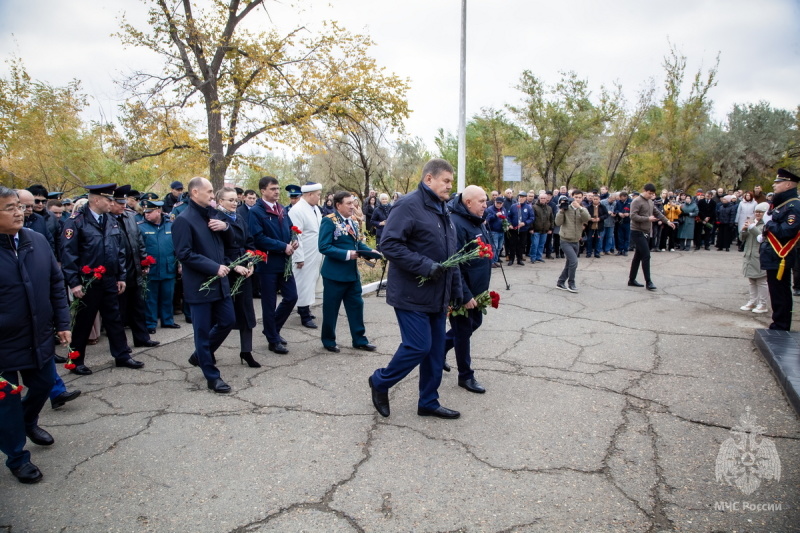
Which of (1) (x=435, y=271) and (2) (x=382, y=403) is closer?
(1) (x=435, y=271)

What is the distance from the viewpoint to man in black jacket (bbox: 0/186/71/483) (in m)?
3.30

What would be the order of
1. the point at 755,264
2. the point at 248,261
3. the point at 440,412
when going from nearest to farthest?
1. the point at 440,412
2. the point at 248,261
3. the point at 755,264

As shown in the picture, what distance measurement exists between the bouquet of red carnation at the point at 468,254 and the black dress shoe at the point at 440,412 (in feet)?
3.50

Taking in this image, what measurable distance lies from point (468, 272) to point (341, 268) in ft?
5.66

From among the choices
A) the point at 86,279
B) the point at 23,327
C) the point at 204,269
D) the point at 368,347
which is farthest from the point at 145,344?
the point at 23,327

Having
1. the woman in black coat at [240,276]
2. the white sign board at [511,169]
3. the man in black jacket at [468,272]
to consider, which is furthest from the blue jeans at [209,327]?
the white sign board at [511,169]

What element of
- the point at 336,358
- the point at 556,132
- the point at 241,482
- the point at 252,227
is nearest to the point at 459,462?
the point at 241,482

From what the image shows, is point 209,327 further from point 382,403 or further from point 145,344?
point 145,344

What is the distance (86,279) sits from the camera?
17.7 feet

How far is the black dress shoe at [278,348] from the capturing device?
242 inches

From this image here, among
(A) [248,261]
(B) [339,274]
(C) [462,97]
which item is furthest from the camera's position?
(C) [462,97]

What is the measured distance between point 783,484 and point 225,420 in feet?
13.0

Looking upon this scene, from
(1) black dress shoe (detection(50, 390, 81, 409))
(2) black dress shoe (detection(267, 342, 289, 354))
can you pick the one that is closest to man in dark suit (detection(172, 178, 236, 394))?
(1) black dress shoe (detection(50, 390, 81, 409))
